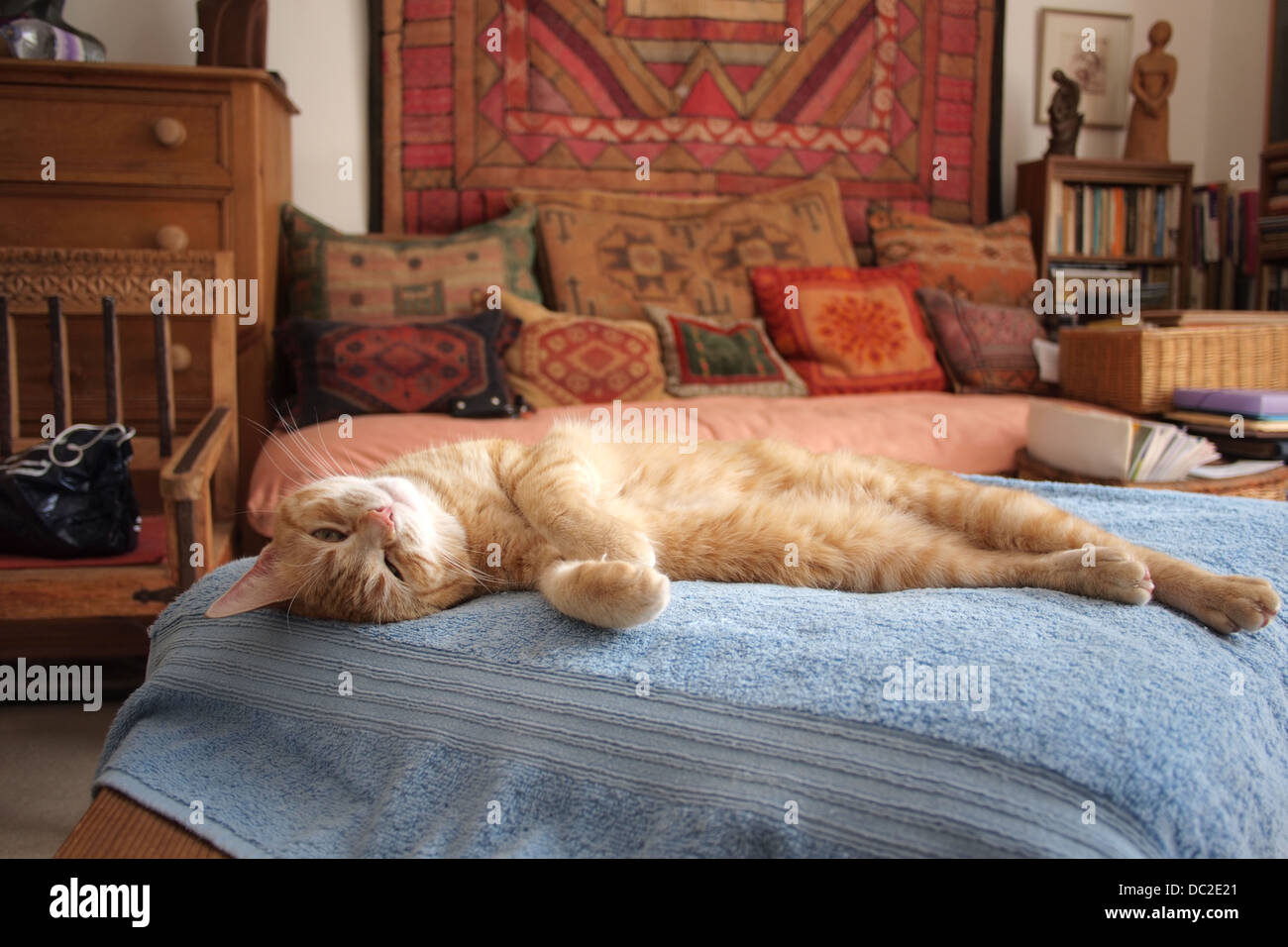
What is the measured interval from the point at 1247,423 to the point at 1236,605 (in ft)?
5.11

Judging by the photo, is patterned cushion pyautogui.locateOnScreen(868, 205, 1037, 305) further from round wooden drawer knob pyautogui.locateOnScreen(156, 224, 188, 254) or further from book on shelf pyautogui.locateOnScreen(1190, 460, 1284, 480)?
round wooden drawer knob pyautogui.locateOnScreen(156, 224, 188, 254)

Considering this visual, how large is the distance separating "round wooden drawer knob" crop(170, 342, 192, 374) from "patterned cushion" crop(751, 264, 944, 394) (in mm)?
1905

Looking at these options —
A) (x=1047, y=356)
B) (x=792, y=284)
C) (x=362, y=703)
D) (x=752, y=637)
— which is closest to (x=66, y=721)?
(x=362, y=703)

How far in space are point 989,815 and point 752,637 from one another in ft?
0.97

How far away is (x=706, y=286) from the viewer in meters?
3.29

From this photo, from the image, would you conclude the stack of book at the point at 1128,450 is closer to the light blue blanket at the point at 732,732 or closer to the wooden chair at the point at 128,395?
the light blue blanket at the point at 732,732

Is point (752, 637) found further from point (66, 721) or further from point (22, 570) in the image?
point (66, 721)

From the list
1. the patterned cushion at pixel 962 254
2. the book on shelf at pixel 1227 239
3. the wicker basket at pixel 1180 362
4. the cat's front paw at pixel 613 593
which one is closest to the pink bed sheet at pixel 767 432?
the wicker basket at pixel 1180 362

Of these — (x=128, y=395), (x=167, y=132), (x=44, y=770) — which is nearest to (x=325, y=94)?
(x=167, y=132)

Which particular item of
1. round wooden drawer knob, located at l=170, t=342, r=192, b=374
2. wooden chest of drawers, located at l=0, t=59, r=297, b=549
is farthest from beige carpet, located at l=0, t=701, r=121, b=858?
round wooden drawer knob, located at l=170, t=342, r=192, b=374

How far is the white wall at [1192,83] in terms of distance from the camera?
3945 mm

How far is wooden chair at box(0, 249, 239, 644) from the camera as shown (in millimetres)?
1781

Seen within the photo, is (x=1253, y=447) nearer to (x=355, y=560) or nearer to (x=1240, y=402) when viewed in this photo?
(x=1240, y=402)
